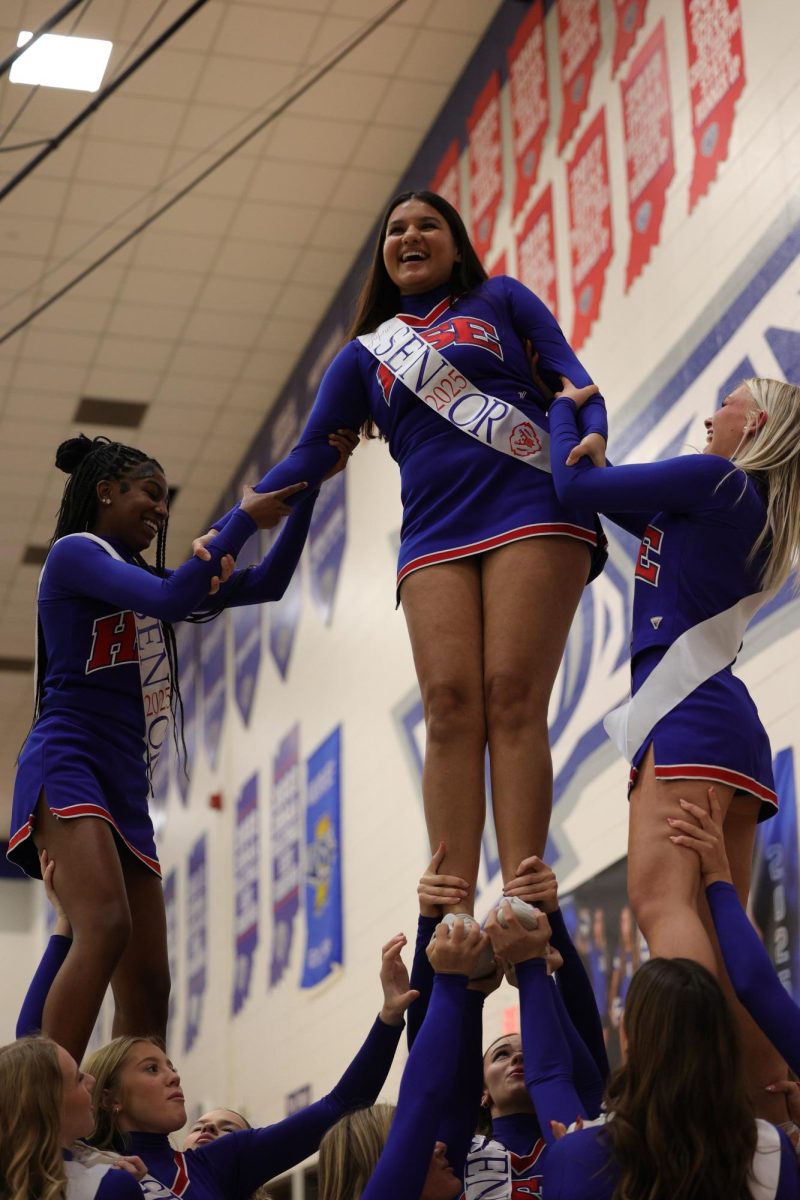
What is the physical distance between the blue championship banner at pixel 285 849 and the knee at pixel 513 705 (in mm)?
6595

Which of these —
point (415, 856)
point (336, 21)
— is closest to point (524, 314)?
point (415, 856)

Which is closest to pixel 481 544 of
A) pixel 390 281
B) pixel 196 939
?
pixel 390 281

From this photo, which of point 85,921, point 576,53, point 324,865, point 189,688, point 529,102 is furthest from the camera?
point 189,688

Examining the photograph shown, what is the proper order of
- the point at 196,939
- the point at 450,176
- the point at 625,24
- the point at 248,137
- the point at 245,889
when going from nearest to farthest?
the point at 625,24
the point at 450,176
the point at 248,137
the point at 245,889
the point at 196,939

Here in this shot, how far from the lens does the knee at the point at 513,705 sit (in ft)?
9.25

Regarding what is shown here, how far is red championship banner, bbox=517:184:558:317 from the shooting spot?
6.71 metres

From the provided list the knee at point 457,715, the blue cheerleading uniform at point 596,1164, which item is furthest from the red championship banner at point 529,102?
the blue cheerleading uniform at point 596,1164

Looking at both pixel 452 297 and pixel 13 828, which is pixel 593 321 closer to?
pixel 452 297

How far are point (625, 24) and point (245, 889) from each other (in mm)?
6068

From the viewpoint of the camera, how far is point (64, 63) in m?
8.01

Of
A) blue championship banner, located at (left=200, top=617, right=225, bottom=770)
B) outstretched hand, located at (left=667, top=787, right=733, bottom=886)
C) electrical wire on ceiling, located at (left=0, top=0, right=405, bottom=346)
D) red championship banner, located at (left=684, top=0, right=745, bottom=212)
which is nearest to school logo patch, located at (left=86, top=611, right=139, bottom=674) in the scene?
outstretched hand, located at (left=667, top=787, right=733, bottom=886)

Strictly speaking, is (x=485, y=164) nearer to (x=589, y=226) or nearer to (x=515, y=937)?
(x=589, y=226)

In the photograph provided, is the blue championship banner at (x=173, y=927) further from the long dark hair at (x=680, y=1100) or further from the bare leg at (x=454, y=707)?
the long dark hair at (x=680, y=1100)

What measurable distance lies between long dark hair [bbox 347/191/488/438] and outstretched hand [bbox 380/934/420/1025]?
→ 98 centimetres
